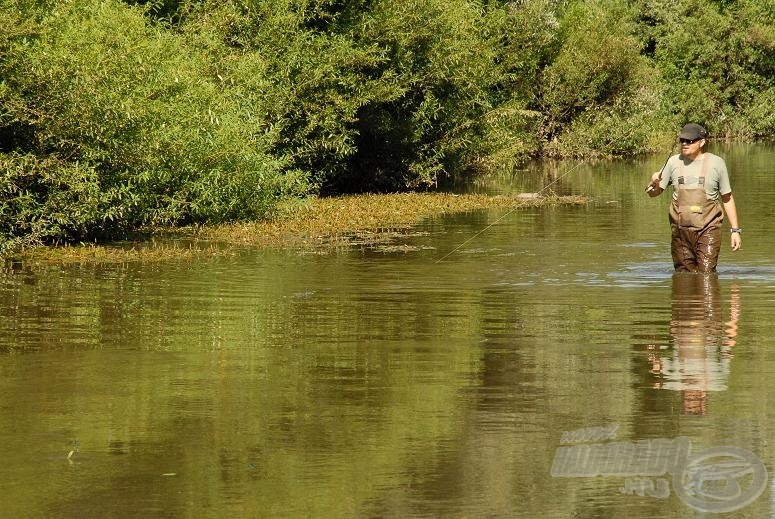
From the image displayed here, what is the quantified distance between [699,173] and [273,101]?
14739mm

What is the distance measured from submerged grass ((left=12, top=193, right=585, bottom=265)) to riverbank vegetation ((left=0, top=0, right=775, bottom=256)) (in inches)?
18.1

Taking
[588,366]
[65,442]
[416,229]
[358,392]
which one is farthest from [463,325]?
[416,229]

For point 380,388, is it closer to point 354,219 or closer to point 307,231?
point 307,231

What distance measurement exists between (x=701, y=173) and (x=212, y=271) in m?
5.58

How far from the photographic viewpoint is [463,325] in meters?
12.7

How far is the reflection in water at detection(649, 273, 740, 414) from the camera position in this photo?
9492 mm

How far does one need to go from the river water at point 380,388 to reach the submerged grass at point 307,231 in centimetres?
139

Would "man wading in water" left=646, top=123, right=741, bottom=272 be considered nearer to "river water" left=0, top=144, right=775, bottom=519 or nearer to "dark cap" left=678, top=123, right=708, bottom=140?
"dark cap" left=678, top=123, right=708, bottom=140

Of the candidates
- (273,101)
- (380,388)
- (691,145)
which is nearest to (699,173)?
(691,145)

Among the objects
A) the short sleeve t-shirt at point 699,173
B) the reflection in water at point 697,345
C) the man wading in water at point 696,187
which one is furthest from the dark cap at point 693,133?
the reflection in water at point 697,345

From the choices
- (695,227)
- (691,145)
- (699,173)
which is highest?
(691,145)

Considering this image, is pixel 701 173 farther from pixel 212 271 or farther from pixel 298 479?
pixel 298 479

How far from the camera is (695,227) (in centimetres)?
1596

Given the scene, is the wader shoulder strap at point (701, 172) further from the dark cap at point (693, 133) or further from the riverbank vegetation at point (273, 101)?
the riverbank vegetation at point (273, 101)
